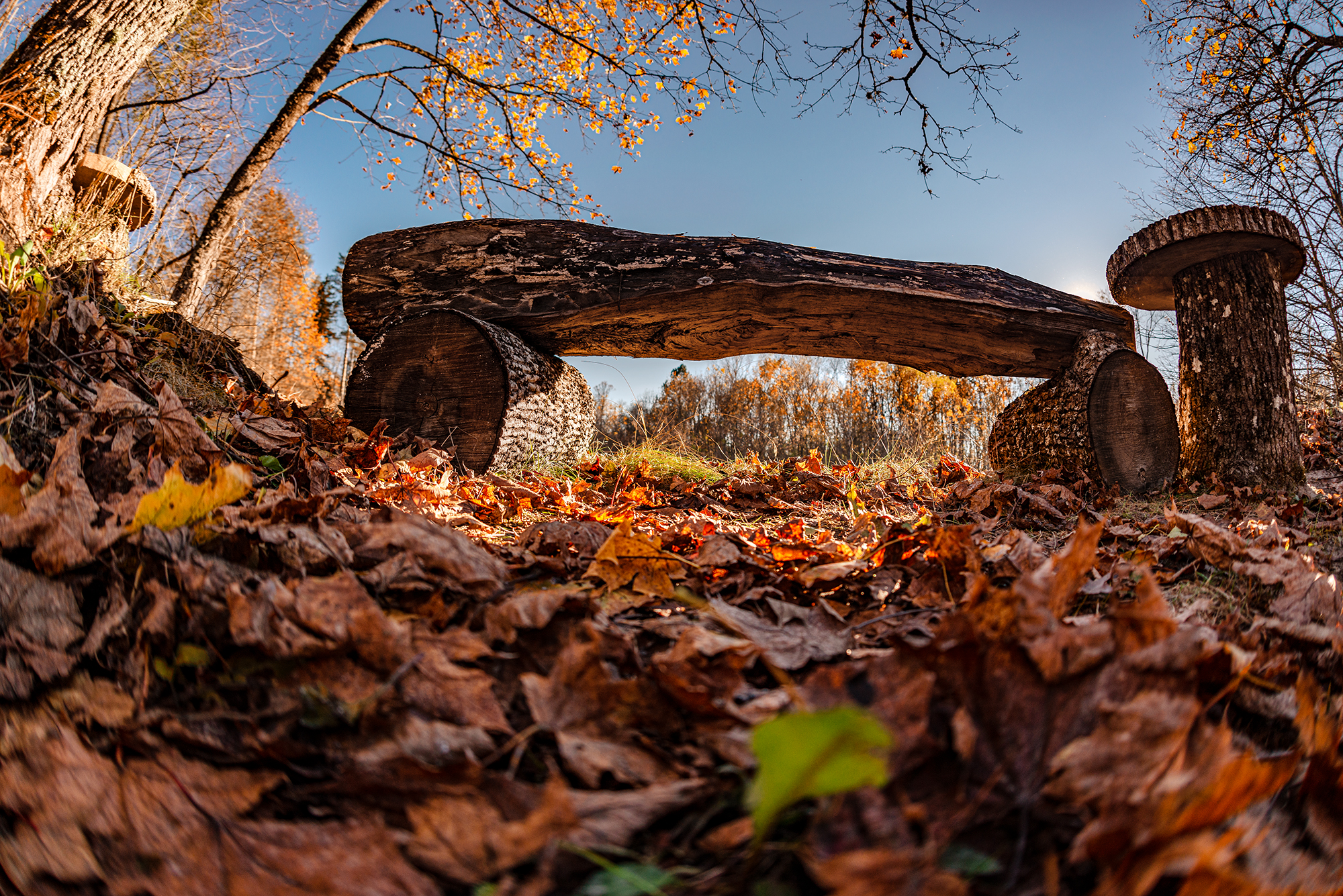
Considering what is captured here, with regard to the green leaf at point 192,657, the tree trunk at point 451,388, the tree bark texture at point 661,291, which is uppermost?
the tree bark texture at point 661,291

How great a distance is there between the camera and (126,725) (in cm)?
70

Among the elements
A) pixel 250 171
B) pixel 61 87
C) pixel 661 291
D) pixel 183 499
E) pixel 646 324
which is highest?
pixel 250 171

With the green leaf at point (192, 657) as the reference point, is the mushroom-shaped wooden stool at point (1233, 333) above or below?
above

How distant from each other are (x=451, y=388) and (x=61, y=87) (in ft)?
7.63

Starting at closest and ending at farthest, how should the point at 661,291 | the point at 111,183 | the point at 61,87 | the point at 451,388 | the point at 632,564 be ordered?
the point at 632,564
the point at 61,87
the point at 451,388
the point at 661,291
the point at 111,183

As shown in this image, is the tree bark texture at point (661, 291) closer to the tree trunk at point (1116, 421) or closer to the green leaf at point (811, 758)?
the tree trunk at point (1116, 421)

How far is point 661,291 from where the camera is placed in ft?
12.6

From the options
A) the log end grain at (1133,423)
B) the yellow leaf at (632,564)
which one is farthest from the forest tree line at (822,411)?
the yellow leaf at (632,564)

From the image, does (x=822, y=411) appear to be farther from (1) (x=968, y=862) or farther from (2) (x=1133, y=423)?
(1) (x=968, y=862)

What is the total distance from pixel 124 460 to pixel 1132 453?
5.52 m

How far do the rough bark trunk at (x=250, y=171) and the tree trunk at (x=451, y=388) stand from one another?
3.57m

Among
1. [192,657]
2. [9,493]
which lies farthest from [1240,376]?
[9,493]

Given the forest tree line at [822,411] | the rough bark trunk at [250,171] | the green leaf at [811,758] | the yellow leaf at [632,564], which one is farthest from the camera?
the forest tree line at [822,411]

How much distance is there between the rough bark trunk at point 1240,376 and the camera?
398cm
